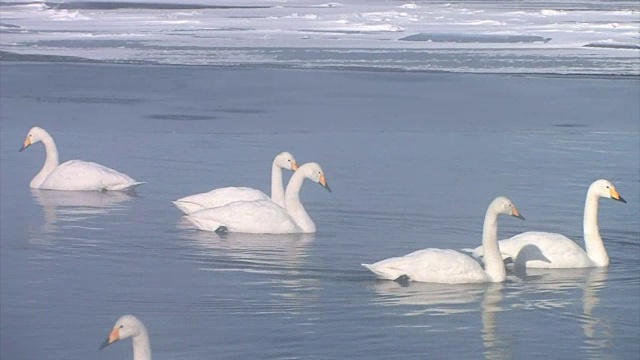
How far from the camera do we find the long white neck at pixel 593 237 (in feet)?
30.0

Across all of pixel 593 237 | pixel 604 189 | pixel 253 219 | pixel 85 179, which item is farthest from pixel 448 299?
pixel 85 179

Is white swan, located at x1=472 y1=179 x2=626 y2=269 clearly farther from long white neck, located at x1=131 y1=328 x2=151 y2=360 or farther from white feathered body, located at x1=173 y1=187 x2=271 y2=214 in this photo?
long white neck, located at x1=131 y1=328 x2=151 y2=360

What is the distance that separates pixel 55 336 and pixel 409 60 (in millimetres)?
18691

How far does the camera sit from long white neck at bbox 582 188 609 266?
30.0 feet

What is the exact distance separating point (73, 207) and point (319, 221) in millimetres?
1977

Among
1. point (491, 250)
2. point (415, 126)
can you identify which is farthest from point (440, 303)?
point (415, 126)

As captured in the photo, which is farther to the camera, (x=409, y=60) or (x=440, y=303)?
(x=409, y=60)

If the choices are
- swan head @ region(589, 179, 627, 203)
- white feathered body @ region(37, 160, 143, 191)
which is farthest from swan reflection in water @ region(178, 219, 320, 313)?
swan head @ region(589, 179, 627, 203)

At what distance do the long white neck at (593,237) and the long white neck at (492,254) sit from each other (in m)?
0.81

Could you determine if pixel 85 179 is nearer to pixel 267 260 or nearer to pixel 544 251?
pixel 267 260

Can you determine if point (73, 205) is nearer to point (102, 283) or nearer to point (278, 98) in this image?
point (102, 283)

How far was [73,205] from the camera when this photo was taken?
11.1m

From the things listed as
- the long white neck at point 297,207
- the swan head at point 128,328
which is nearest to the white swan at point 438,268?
the long white neck at point 297,207

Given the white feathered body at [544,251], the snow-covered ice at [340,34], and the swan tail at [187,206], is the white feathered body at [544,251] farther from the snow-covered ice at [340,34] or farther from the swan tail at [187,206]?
the snow-covered ice at [340,34]
